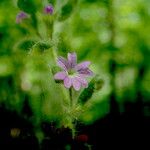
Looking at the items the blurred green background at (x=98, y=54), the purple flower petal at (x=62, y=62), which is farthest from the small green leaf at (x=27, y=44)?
the blurred green background at (x=98, y=54)

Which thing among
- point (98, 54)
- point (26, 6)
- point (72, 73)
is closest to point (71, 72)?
point (72, 73)

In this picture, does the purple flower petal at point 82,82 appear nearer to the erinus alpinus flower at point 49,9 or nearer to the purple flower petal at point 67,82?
the purple flower petal at point 67,82

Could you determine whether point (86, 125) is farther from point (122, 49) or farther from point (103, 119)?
point (122, 49)

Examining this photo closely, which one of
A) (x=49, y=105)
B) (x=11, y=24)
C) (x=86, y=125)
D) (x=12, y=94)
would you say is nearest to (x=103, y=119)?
(x=86, y=125)

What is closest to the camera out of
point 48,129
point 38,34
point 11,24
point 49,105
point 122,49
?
point 49,105

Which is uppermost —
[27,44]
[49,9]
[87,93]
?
[49,9]

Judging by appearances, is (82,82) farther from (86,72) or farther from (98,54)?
(98,54)
